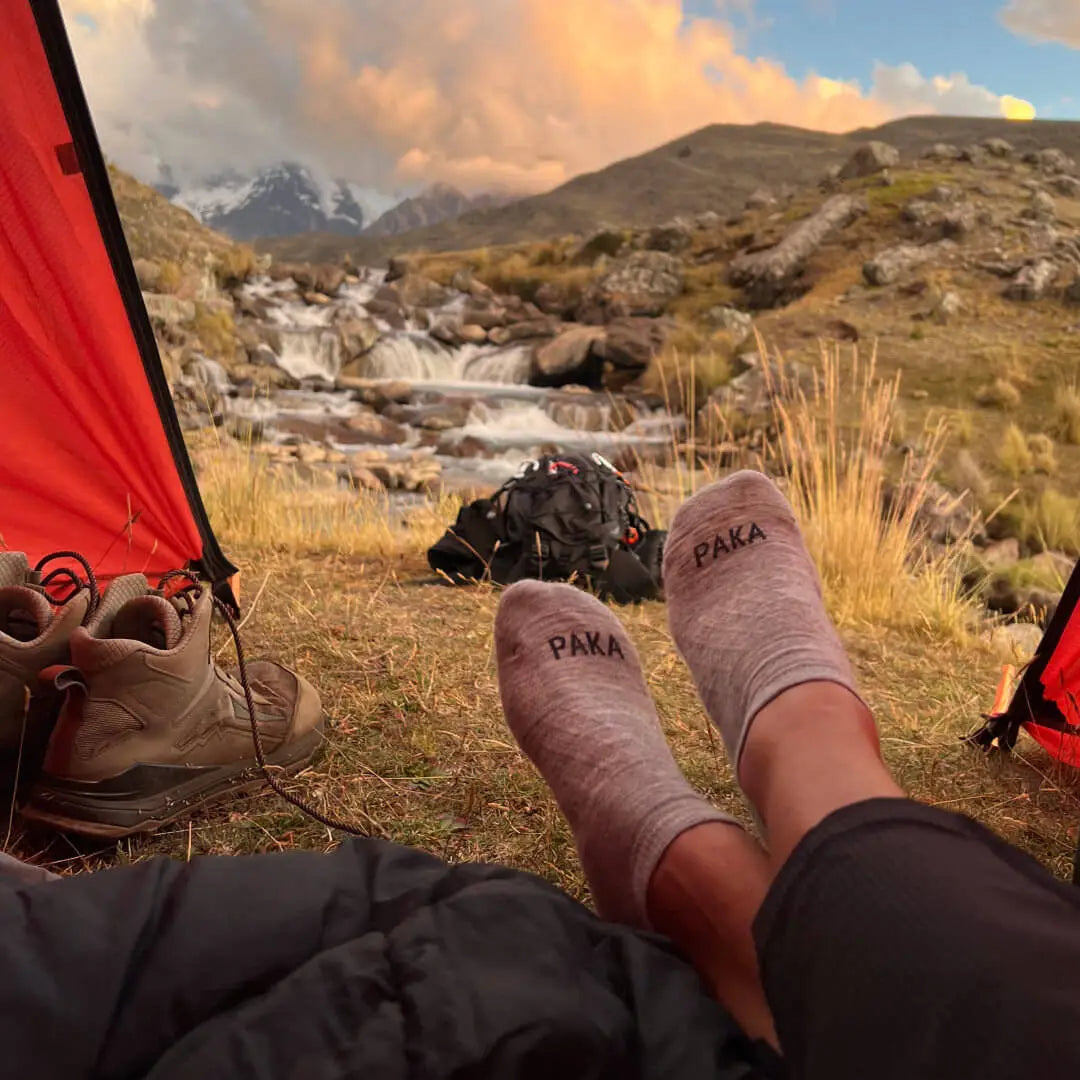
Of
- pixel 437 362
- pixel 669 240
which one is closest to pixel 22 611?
pixel 437 362

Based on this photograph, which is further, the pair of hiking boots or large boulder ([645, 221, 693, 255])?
large boulder ([645, 221, 693, 255])

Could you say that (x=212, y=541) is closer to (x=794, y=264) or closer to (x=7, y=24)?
(x=7, y=24)

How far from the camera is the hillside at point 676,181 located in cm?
2647

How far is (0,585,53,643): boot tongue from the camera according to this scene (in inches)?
38.3

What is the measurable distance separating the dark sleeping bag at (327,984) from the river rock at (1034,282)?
33.8ft

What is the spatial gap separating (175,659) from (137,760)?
0.12 metres

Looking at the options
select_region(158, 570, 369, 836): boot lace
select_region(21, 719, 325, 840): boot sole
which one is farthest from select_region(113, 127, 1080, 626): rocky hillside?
select_region(21, 719, 325, 840): boot sole

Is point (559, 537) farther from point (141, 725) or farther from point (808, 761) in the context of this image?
point (808, 761)

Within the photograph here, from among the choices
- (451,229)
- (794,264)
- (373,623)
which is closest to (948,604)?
(373,623)

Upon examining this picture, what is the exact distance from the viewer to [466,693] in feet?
4.84

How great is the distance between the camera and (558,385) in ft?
33.0

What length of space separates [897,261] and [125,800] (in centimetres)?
1140

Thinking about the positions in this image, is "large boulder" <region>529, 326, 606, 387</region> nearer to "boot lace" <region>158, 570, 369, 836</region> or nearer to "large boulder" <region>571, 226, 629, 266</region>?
"large boulder" <region>571, 226, 629, 266</region>

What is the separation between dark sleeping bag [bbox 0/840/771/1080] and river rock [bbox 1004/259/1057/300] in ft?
33.8
